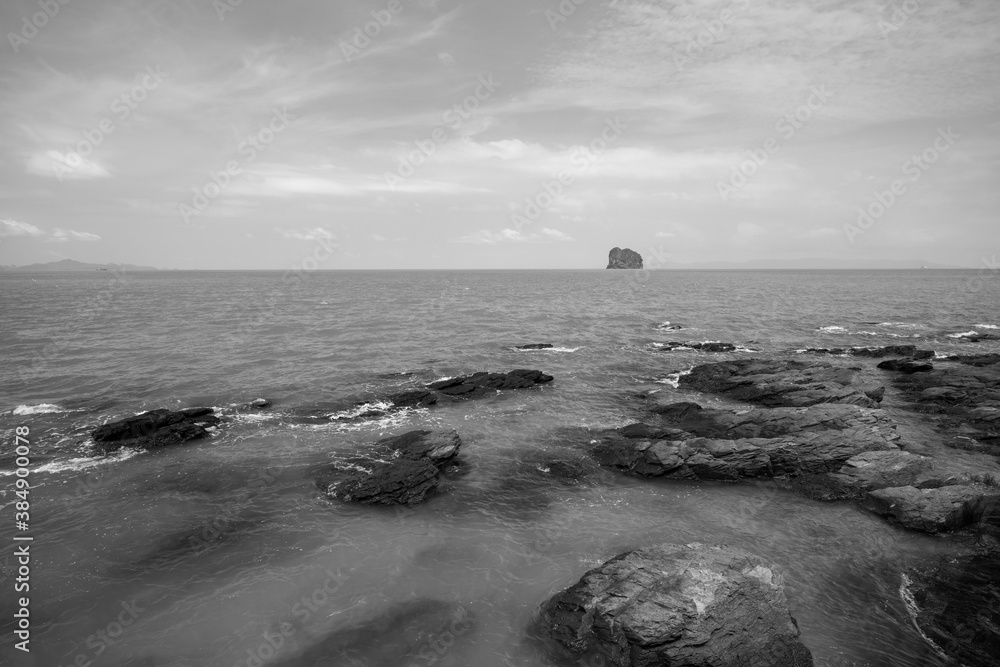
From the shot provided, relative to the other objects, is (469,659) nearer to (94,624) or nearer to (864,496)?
(94,624)

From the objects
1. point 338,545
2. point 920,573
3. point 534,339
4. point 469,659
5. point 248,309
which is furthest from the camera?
point 248,309

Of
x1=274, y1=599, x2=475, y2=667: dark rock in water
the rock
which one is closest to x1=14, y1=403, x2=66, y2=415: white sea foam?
x1=274, y1=599, x2=475, y2=667: dark rock in water

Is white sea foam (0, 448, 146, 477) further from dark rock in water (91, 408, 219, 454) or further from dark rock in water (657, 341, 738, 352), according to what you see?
dark rock in water (657, 341, 738, 352)

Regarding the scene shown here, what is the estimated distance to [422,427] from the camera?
27.2 m

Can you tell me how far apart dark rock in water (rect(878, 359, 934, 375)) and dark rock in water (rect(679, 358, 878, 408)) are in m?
8.02

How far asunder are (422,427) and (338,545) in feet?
36.5

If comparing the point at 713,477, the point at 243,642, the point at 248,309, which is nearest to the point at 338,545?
the point at 243,642

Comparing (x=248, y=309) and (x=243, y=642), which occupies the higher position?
(x=248, y=309)

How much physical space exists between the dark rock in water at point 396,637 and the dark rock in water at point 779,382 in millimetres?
24672

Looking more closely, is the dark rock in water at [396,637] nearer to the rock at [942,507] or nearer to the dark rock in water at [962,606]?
the dark rock in water at [962,606]

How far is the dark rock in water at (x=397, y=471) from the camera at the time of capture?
1930 centimetres

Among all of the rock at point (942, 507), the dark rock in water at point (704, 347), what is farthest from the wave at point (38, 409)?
the dark rock in water at point (704, 347)

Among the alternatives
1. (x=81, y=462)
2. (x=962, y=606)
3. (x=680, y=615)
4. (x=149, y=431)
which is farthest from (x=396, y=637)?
(x=149, y=431)

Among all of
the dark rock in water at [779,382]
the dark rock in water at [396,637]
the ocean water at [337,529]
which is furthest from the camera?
the dark rock in water at [779,382]
